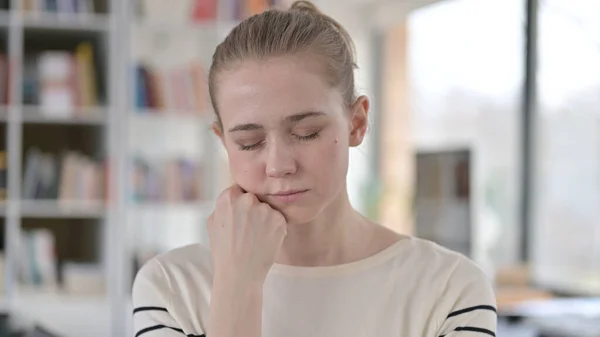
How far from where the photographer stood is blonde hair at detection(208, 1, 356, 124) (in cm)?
148

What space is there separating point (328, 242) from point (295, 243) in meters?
0.05

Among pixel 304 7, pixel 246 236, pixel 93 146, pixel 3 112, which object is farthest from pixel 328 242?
pixel 93 146

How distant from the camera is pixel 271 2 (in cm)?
514

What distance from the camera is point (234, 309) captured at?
144 cm

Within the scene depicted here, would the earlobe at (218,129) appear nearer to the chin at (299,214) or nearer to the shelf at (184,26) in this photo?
the chin at (299,214)

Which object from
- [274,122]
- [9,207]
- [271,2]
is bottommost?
[9,207]

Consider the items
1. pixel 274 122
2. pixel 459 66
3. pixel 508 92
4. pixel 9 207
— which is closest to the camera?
pixel 274 122

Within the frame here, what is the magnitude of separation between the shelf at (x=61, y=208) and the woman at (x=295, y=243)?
343 centimetres

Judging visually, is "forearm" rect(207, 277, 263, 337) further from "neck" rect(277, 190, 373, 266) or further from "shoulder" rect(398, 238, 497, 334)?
"shoulder" rect(398, 238, 497, 334)

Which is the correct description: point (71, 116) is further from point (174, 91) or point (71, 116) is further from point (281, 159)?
point (281, 159)

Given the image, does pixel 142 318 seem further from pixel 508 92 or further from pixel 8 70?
pixel 508 92

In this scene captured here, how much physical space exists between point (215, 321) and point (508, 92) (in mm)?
5983

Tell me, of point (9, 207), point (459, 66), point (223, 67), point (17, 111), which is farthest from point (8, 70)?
point (459, 66)

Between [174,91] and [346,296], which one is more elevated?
[174,91]
